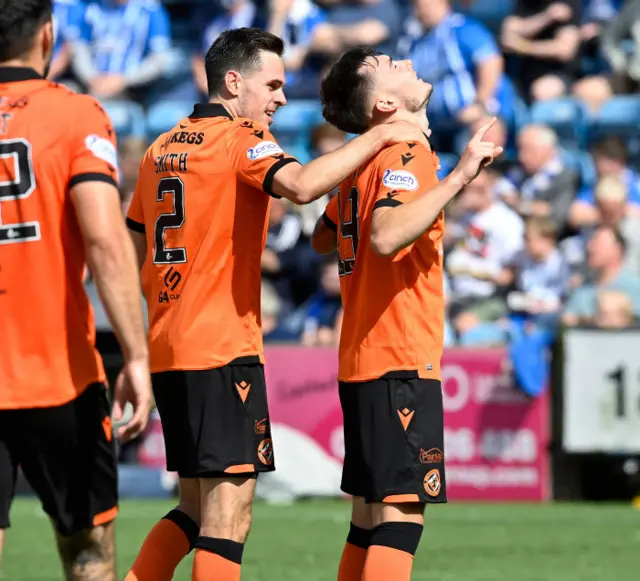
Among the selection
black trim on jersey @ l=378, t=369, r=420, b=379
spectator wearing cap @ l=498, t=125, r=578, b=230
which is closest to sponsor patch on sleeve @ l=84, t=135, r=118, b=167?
black trim on jersey @ l=378, t=369, r=420, b=379

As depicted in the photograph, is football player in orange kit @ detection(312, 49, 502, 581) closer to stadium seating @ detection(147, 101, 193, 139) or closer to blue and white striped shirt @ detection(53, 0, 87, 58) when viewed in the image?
stadium seating @ detection(147, 101, 193, 139)

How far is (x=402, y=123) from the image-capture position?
4.82m

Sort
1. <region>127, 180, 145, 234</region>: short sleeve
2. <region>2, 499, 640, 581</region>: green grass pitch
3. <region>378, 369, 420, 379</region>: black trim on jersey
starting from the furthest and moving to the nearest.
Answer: <region>2, 499, 640, 581</region>: green grass pitch, <region>127, 180, 145, 234</region>: short sleeve, <region>378, 369, 420, 379</region>: black trim on jersey

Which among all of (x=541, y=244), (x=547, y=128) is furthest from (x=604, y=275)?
(x=547, y=128)

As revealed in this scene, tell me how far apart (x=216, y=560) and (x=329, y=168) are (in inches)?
57.1

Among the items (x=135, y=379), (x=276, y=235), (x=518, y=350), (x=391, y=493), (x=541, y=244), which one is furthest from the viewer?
(x=276, y=235)

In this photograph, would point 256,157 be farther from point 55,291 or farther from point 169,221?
point 55,291

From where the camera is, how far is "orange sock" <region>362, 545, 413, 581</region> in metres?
4.55

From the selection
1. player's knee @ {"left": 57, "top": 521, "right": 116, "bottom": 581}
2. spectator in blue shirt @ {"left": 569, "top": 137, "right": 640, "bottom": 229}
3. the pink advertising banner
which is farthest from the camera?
spectator in blue shirt @ {"left": 569, "top": 137, "right": 640, "bottom": 229}

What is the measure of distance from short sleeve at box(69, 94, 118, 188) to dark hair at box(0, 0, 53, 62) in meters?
0.22

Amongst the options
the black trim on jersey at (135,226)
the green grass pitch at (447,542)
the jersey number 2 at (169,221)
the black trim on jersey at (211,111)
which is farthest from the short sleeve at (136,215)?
the green grass pitch at (447,542)

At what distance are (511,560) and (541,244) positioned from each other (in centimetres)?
434

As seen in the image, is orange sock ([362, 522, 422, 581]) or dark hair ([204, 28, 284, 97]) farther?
dark hair ([204, 28, 284, 97])

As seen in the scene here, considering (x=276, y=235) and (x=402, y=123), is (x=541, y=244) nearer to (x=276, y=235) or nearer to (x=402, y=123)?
(x=276, y=235)
